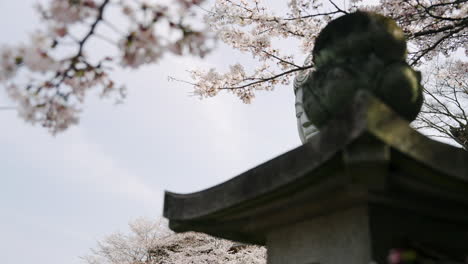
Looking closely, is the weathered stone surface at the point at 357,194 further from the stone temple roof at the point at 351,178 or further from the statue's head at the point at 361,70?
the statue's head at the point at 361,70

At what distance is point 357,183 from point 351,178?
0.04 m

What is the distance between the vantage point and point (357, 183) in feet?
6.07

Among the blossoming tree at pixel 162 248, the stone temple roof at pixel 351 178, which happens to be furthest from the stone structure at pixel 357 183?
the blossoming tree at pixel 162 248

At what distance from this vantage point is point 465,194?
2213mm

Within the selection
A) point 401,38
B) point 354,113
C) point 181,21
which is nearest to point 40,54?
point 181,21

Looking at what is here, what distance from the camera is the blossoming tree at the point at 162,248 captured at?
14344 mm

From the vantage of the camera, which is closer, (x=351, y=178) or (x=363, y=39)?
(x=351, y=178)

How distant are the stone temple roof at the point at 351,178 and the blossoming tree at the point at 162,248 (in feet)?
37.3

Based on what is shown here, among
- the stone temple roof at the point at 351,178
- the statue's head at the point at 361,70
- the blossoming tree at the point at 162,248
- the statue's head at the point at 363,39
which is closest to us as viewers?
the stone temple roof at the point at 351,178

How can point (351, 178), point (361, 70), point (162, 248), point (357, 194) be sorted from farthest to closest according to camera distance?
point (162, 248) < point (361, 70) < point (357, 194) < point (351, 178)

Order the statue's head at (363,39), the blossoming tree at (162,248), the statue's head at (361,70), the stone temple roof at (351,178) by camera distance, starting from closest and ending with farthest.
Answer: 1. the stone temple roof at (351,178)
2. the statue's head at (361,70)
3. the statue's head at (363,39)
4. the blossoming tree at (162,248)

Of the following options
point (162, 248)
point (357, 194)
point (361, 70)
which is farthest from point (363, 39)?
point (162, 248)

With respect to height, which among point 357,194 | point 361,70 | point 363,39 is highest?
point 363,39

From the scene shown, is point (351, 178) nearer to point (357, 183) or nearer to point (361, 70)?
point (357, 183)
